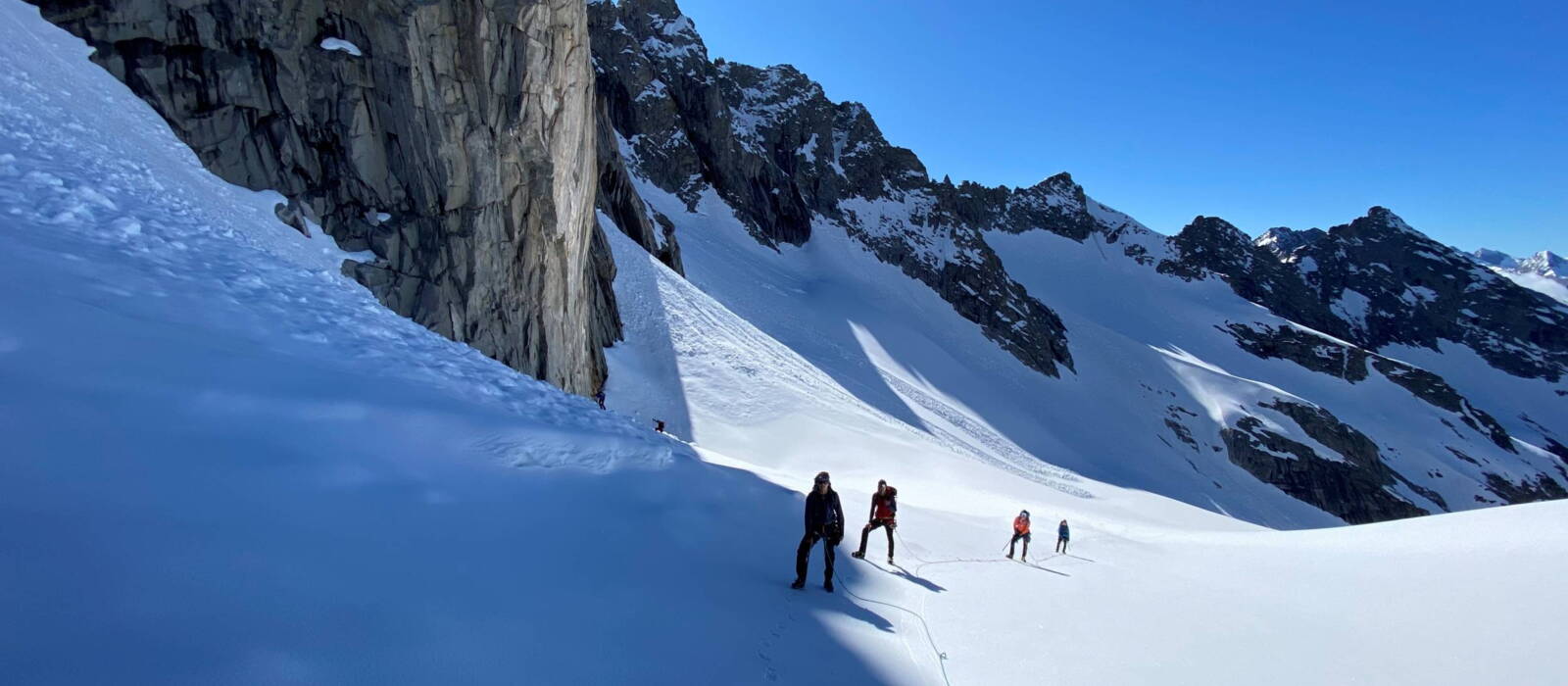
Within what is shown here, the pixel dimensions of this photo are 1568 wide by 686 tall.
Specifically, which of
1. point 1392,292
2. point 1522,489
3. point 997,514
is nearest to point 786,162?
point 997,514

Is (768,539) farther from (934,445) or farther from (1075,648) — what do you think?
(934,445)

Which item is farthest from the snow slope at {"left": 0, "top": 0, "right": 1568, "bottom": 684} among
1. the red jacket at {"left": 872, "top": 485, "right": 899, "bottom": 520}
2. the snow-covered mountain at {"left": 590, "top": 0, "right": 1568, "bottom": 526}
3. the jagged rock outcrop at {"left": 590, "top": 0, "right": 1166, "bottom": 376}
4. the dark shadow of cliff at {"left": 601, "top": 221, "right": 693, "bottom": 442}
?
the jagged rock outcrop at {"left": 590, "top": 0, "right": 1166, "bottom": 376}

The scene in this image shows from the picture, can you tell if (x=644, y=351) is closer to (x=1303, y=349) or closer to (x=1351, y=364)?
(x=1351, y=364)

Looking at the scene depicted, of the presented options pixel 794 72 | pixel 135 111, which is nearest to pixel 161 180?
pixel 135 111

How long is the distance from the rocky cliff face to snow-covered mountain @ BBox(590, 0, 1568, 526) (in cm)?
956

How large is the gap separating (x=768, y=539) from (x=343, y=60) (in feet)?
68.4

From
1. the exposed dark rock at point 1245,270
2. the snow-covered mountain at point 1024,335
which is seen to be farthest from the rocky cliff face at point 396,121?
the exposed dark rock at point 1245,270

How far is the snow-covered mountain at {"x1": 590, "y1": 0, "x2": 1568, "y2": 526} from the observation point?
6169cm

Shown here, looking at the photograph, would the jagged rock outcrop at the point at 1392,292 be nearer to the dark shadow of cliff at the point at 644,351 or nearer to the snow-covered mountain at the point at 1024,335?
the snow-covered mountain at the point at 1024,335

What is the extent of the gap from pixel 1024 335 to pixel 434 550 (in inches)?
3278

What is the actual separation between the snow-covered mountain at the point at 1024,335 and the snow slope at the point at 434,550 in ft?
63.4

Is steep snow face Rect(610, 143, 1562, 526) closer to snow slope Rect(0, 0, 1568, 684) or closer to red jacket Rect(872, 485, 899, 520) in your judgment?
red jacket Rect(872, 485, 899, 520)

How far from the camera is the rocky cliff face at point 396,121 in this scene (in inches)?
747

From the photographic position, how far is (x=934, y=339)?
71.4 meters
